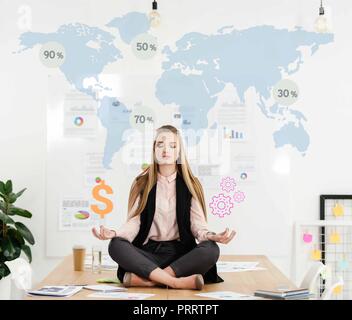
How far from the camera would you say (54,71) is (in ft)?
12.7

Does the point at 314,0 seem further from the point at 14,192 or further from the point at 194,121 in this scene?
the point at 14,192

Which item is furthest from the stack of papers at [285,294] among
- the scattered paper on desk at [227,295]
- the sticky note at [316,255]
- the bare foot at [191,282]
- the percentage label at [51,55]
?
the percentage label at [51,55]

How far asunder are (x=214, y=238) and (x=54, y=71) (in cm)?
180

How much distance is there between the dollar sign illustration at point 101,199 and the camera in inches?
152

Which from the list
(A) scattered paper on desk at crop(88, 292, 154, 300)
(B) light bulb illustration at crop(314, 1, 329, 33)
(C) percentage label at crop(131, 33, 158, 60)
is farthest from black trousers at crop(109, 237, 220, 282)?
(B) light bulb illustration at crop(314, 1, 329, 33)

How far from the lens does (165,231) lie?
2.78m

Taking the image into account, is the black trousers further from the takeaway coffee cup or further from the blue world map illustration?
the blue world map illustration

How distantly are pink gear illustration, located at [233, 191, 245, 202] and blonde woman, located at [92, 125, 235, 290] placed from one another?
989 mm

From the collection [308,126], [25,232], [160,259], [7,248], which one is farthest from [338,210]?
[7,248]

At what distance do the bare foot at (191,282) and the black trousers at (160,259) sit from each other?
Answer: 0.09 meters

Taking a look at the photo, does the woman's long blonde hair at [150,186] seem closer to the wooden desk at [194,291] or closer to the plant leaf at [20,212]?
the wooden desk at [194,291]

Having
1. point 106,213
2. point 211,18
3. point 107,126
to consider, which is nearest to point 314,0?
point 211,18

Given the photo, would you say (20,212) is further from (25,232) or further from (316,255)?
(316,255)

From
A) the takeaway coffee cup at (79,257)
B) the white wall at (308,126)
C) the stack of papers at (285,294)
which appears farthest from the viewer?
the white wall at (308,126)
